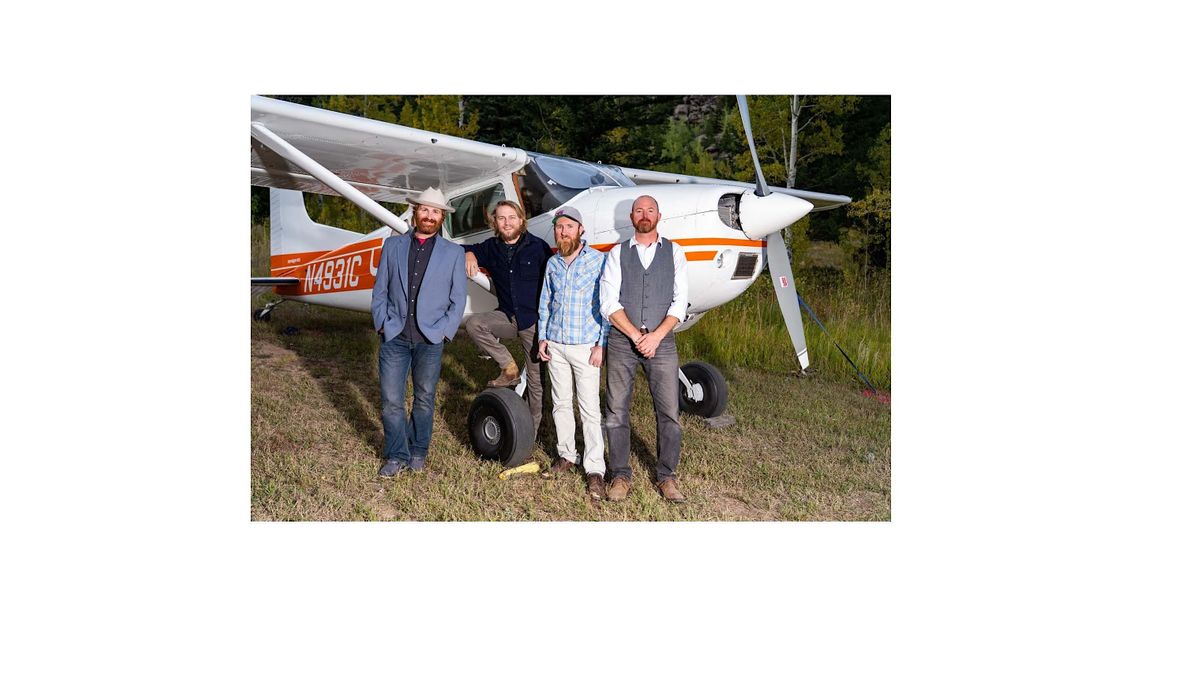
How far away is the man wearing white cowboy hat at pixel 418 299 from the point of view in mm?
4012

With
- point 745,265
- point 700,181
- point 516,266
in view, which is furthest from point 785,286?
point 700,181

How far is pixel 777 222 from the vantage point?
4234mm

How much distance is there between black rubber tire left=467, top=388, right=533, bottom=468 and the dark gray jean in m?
0.73

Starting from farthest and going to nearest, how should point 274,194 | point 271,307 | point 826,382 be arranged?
point 271,307, point 274,194, point 826,382

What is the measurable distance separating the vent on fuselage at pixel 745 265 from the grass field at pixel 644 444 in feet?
4.04

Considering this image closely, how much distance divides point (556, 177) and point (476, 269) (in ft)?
4.01

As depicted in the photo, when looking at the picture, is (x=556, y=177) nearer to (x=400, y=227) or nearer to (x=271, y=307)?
(x=400, y=227)

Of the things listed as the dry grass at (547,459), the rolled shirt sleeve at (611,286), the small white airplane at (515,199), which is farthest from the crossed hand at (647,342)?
the dry grass at (547,459)

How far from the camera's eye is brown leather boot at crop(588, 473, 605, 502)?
3885 millimetres

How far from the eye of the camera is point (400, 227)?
4.51 m

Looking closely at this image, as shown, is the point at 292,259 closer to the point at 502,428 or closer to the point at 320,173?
the point at 320,173

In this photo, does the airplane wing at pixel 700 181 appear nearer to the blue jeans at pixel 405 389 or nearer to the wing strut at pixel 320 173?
the wing strut at pixel 320 173

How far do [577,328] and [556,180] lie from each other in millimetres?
1771

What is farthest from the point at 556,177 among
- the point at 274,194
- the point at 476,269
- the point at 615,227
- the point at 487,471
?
the point at 274,194
